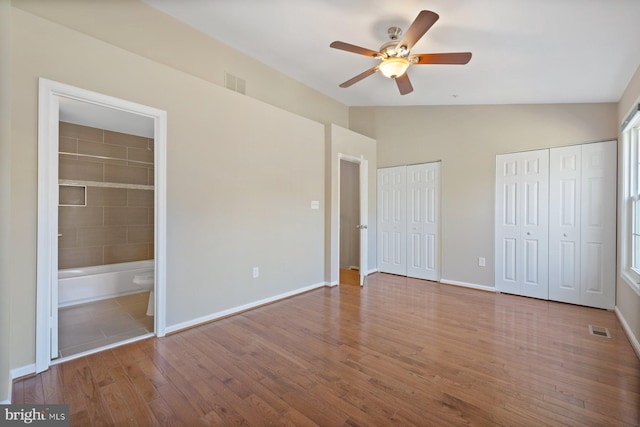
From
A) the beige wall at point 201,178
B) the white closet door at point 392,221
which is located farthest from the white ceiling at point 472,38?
the white closet door at point 392,221

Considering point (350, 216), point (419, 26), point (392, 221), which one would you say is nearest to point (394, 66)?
point (419, 26)

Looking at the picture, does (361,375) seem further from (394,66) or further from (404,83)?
(404,83)

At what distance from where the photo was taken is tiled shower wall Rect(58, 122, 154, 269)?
151 inches

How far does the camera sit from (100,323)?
9.86ft

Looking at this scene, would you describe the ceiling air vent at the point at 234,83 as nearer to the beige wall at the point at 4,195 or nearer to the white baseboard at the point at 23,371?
the beige wall at the point at 4,195

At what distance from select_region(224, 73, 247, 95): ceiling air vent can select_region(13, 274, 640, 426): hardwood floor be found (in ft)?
9.07

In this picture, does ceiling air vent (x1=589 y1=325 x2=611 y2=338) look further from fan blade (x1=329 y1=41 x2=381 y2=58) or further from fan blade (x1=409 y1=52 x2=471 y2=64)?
fan blade (x1=329 y1=41 x2=381 y2=58)

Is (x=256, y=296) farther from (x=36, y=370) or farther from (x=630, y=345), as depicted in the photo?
(x=630, y=345)

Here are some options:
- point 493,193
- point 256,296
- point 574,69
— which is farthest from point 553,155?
point 256,296

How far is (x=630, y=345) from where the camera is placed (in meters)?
2.62

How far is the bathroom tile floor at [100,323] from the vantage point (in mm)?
2570

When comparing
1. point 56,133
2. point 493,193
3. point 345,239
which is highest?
point 56,133

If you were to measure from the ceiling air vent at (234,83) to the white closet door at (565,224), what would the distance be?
4.12m

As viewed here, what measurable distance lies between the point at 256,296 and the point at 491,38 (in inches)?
141
